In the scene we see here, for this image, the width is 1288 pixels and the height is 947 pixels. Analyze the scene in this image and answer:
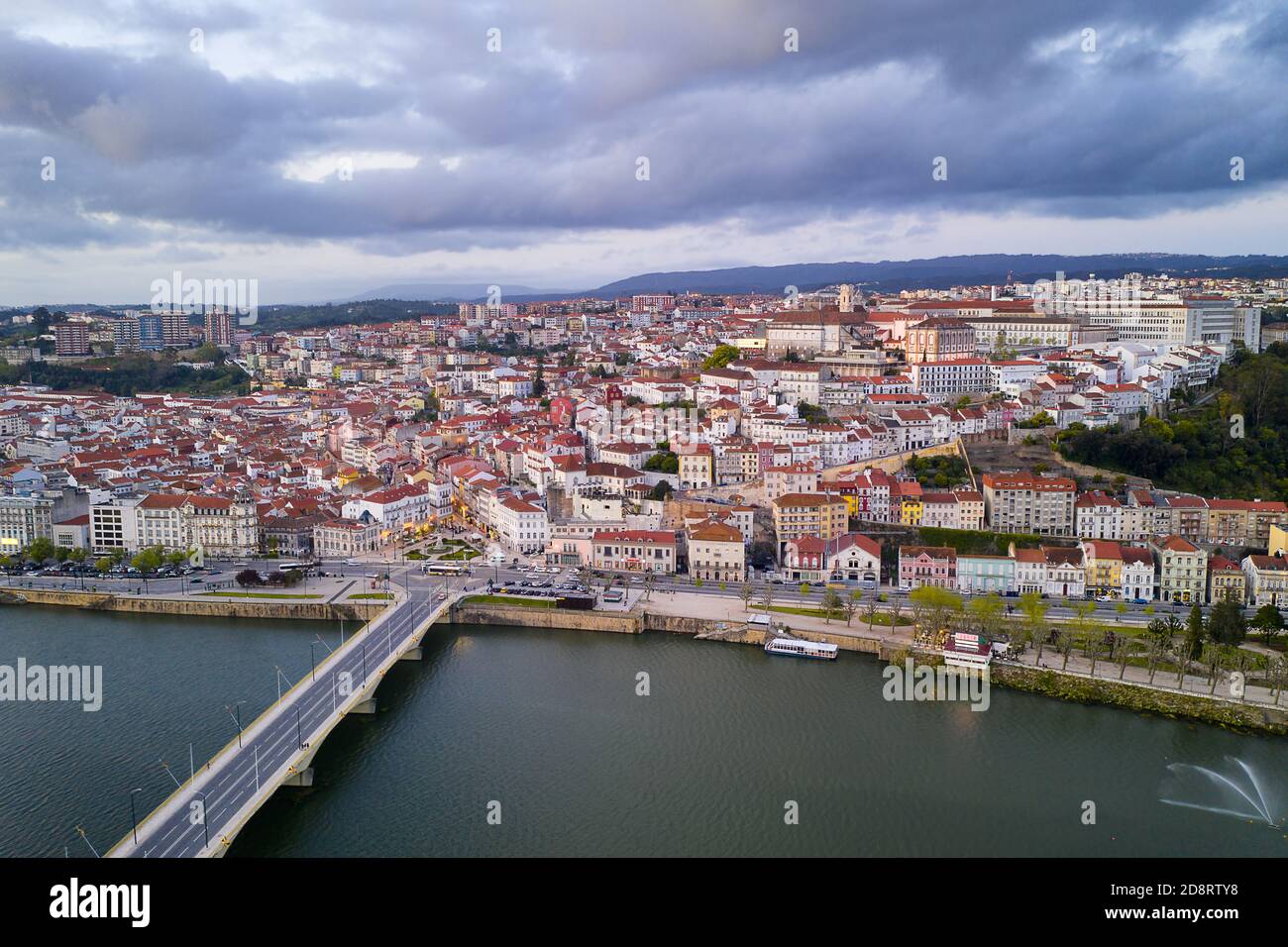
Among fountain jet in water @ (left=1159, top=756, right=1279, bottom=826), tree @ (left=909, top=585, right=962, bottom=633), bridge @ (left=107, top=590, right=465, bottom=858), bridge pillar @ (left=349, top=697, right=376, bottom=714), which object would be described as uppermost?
tree @ (left=909, top=585, right=962, bottom=633)

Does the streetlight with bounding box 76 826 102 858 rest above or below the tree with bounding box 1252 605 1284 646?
below

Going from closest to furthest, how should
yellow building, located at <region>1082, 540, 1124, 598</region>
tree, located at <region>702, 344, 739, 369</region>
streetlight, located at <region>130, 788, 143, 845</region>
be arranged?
streetlight, located at <region>130, 788, 143, 845</region> → yellow building, located at <region>1082, 540, 1124, 598</region> → tree, located at <region>702, 344, 739, 369</region>

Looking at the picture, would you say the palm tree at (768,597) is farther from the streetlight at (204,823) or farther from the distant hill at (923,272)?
the distant hill at (923,272)

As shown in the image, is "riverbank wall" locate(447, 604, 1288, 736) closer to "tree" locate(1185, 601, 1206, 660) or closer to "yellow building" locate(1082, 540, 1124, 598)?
"tree" locate(1185, 601, 1206, 660)

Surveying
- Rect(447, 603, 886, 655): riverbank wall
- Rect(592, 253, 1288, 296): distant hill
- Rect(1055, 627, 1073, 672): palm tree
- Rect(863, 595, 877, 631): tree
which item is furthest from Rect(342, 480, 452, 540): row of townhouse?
Rect(592, 253, 1288, 296): distant hill

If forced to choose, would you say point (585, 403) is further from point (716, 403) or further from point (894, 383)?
point (894, 383)

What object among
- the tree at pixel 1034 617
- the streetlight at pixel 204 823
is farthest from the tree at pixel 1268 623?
the streetlight at pixel 204 823
